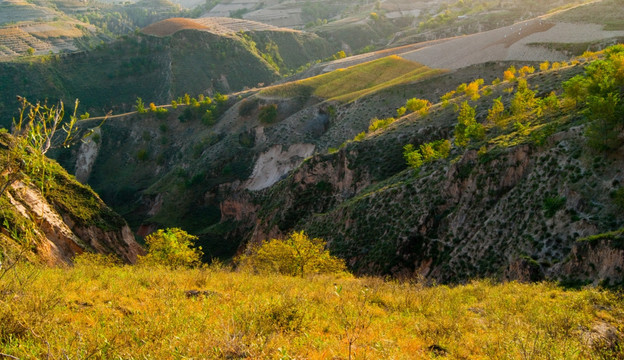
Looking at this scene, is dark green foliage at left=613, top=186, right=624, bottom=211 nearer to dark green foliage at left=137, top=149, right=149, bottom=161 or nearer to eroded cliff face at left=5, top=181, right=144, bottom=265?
eroded cliff face at left=5, top=181, right=144, bottom=265

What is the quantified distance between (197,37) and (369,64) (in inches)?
2954

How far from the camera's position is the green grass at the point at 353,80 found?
3351 inches

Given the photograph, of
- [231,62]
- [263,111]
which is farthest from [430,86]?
[231,62]

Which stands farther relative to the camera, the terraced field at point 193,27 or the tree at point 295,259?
the terraced field at point 193,27

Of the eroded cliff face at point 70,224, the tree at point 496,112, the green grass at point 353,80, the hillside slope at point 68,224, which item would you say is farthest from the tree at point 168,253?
the green grass at point 353,80

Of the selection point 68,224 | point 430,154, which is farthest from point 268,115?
point 68,224

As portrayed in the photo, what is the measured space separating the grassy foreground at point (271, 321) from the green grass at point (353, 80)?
223ft

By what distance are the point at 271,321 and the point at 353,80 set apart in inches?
3289

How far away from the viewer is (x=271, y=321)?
1135 cm

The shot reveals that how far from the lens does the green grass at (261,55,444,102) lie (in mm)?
85125

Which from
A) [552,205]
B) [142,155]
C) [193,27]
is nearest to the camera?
[552,205]

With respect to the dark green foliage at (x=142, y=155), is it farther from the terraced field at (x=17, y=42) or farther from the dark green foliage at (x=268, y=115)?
the terraced field at (x=17, y=42)

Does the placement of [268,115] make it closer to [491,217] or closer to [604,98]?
[491,217]

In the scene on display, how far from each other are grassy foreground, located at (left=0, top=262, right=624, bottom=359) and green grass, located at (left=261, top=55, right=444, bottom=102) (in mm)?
67882
